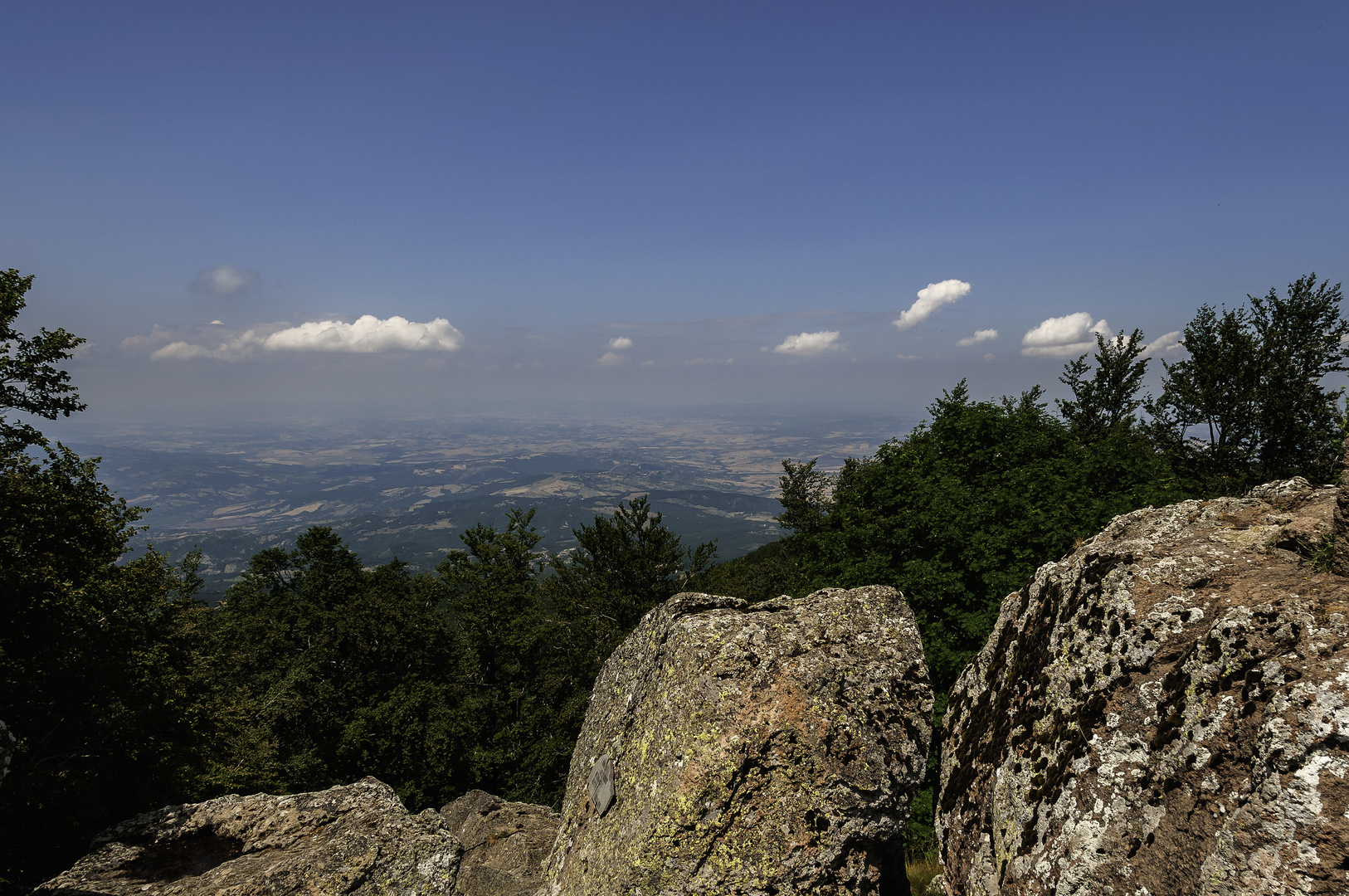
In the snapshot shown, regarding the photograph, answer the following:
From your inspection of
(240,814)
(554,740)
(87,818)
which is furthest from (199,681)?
(554,740)

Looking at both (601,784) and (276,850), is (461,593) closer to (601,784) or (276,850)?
(276,850)

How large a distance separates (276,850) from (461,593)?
108 feet

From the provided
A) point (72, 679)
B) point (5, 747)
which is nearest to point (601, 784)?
point (5, 747)

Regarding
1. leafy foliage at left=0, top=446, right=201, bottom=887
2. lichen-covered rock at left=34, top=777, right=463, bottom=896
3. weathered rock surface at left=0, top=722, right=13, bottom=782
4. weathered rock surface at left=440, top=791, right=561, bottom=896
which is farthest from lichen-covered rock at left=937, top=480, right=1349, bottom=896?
leafy foliage at left=0, top=446, right=201, bottom=887

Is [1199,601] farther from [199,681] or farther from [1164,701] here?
[199,681]

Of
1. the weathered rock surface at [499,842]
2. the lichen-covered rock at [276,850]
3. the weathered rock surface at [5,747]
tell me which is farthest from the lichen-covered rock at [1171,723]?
the weathered rock surface at [5,747]

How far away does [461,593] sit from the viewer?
41.3m

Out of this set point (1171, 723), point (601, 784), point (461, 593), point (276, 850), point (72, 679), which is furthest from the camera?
point (461, 593)

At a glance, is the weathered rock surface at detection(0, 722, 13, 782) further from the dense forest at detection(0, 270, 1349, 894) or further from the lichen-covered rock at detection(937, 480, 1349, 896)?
the lichen-covered rock at detection(937, 480, 1349, 896)

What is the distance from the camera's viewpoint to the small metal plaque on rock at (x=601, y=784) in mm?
7414

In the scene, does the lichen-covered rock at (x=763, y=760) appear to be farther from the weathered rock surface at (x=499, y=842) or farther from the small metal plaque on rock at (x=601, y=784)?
the weathered rock surface at (x=499, y=842)

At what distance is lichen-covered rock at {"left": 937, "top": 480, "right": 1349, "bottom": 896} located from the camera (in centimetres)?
343

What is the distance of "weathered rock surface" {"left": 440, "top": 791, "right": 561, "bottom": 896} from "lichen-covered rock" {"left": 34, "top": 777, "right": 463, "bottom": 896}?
1018 mm

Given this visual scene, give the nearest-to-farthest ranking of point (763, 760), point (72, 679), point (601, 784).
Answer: point (763, 760) < point (601, 784) < point (72, 679)
